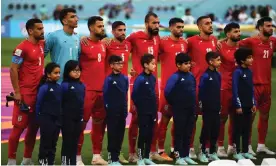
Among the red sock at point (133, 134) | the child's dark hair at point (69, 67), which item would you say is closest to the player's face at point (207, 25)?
the red sock at point (133, 134)

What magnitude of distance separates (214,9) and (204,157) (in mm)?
36446

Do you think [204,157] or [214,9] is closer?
[204,157]

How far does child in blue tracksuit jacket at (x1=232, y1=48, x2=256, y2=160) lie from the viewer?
491 inches

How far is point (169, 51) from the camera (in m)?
12.8

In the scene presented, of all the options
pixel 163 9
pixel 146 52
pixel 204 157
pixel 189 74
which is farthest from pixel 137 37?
pixel 163 9

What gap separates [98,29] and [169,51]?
→ 1.34 m

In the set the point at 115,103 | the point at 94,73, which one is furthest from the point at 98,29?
the point at 115,103

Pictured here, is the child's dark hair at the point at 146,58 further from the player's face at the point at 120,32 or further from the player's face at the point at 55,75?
the player's face at the point at 55,75

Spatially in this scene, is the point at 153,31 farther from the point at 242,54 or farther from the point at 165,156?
the point at 165,156

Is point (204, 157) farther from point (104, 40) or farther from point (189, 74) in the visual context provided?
point (104, 40)

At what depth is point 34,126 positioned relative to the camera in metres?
11.6

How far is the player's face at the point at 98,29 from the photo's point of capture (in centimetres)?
1200

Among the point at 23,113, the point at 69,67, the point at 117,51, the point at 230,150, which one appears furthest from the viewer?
the point at 230,150

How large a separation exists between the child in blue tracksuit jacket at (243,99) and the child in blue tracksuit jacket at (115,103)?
74.2 inches
